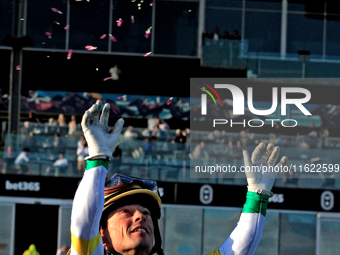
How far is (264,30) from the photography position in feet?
73.6

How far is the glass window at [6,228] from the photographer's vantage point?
15766 mm

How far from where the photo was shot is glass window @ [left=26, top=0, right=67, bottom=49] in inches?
838

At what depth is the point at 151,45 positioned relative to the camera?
2242cm

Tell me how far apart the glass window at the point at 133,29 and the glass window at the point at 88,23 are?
1.30ft

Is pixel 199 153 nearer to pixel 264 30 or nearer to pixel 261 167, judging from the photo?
pixel 264 30

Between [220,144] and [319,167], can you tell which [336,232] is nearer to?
[319,167]

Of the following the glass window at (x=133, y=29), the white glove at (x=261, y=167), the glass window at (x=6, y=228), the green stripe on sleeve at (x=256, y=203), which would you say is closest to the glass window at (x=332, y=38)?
the glass window at (x=133, y=29)

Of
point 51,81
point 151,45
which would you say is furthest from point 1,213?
point 151,45

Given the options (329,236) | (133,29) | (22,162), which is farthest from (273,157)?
(133,29)

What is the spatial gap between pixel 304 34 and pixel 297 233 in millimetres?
8811

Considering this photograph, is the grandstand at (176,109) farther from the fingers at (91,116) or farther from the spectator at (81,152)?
the fingers at (91,116)

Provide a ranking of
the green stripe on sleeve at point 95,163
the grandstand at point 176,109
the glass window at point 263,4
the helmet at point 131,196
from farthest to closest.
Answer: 1. the glass window at point 263,4
2. the grandstand at point 176,109
3. the helmet at point 131,196
4. the green stripe on sleeve at point 95,163

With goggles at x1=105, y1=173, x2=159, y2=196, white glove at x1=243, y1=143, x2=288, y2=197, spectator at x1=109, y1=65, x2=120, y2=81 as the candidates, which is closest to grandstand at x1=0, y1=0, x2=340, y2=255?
spectator at x1=109, y1=65, x2=120, y2=81

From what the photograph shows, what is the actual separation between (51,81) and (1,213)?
7.33m
